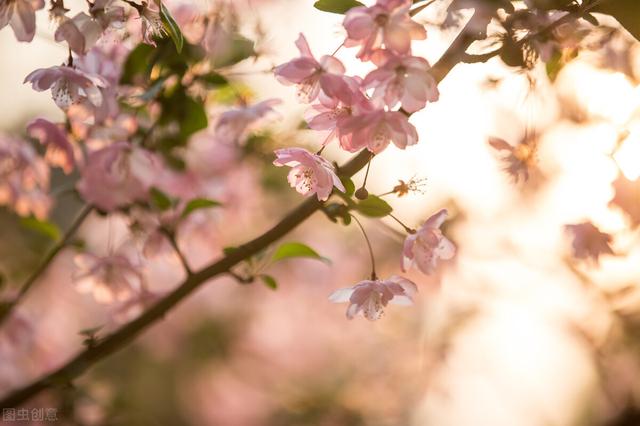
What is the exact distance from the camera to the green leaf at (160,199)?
146cm

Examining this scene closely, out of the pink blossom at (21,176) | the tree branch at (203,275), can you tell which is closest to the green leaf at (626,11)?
the tree branch at (203,275)

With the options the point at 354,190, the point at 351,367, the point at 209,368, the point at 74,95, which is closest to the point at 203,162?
the point at 74,95

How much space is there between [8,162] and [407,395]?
222cm

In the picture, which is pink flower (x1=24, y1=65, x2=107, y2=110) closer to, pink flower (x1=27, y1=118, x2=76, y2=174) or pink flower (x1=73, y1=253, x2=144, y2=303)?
pink flower (x1=27, y1=118, x2=76, y2=174)

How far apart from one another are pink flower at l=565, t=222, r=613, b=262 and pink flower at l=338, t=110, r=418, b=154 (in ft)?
1.78

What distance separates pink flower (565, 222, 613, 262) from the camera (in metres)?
1.25

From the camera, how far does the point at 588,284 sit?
5.86 feet

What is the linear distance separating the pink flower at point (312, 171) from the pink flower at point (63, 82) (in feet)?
0.92

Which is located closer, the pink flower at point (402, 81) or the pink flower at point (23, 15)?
the pink flower at point (402, 81)

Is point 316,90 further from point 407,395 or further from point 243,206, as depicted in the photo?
point 407,395

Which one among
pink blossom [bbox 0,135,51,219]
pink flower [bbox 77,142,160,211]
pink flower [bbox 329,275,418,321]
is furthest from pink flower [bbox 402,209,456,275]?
pink blossom [bbox 0,135,51,219]

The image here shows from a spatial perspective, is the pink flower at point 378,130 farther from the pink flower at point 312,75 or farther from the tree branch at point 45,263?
the tree branch at point 45,263

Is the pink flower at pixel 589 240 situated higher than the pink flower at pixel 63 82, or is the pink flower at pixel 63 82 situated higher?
the pink flower at pixel 63 82

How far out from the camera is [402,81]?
760mm
